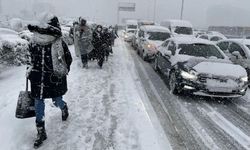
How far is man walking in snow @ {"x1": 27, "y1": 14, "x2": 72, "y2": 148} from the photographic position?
4.89m

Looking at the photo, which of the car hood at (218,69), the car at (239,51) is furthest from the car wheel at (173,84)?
the car at (239,51)

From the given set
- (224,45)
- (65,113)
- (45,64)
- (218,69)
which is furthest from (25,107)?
(224,45)

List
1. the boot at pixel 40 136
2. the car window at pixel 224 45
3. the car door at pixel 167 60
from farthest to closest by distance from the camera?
1. the car window at pixel 224 45
2. the car door at pixel 167 60
3. the boot at pixel 40 136

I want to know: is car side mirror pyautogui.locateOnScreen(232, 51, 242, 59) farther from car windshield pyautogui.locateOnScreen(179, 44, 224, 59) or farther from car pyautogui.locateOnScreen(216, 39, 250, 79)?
car windshield pyautogui.locateOnScreen(179, 44, 224, 59)

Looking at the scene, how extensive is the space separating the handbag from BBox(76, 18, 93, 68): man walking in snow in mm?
7075

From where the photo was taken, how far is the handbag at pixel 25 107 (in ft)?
17.2

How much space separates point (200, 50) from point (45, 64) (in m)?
6.50

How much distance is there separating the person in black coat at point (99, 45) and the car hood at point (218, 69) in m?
5.01

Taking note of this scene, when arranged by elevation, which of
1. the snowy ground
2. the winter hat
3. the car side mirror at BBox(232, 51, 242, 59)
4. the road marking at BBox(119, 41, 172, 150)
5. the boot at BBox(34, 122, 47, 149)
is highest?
the winter hat

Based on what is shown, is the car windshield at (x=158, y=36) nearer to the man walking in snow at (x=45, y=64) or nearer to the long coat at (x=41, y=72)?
the man walking in snow at (x=45, y=64)

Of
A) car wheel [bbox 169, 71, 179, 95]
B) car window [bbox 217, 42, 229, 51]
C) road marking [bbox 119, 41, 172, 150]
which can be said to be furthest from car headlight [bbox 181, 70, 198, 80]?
car window [bbox 217, 42, 229, 51]

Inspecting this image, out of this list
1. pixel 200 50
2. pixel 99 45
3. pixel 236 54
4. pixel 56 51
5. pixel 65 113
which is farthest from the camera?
pixel 99 45

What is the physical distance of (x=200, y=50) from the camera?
33.8ft

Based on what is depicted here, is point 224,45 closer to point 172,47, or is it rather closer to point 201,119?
point 172,47
